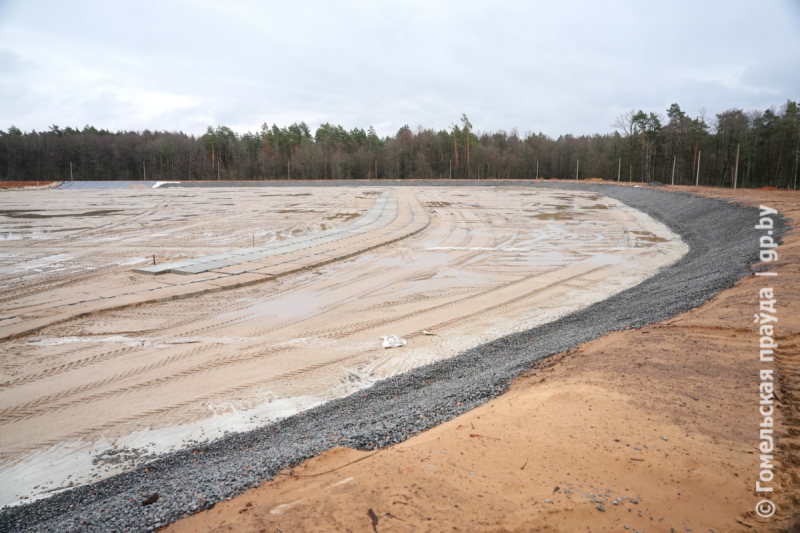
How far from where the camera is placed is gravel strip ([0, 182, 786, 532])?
3312 millimetres

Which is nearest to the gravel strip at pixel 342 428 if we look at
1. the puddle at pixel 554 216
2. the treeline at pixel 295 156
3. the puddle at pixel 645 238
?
the puddle at pixel 645 238

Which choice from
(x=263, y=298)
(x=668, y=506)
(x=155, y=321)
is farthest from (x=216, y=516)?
(x=263, y=298)

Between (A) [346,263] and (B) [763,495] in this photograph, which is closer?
(B) [763,495]

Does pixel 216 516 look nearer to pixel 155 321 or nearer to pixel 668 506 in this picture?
pixel 668 506

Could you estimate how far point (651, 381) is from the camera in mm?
4543

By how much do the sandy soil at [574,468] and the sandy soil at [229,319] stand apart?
196cm

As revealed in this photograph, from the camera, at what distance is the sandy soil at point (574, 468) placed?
2787 millimetres

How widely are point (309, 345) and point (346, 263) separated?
19.9 ft

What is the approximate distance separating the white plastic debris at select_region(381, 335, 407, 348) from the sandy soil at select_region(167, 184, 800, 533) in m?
2.57

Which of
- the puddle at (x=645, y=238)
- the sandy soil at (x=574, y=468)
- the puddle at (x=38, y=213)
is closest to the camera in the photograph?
the sandy soil at (x=574, y=468)

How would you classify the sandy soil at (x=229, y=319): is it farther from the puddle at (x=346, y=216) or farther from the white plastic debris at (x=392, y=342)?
the puddle at (x=346, y=216)

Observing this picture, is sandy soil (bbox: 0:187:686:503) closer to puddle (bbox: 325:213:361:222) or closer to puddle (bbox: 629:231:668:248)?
puddle (bbox: 629:231:668:248)

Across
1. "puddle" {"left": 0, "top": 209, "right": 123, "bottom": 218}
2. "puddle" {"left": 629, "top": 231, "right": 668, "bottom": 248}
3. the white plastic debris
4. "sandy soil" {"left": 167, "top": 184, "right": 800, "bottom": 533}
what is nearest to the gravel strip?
"sandy soil" {"left": 167, "top": 184, "right": 800, "bottom": 533}

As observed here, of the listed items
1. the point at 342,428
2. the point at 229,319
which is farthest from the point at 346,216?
the point at 342,428
